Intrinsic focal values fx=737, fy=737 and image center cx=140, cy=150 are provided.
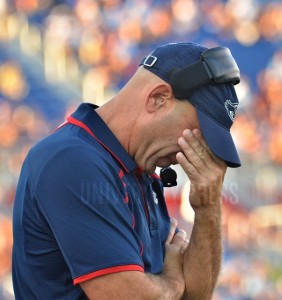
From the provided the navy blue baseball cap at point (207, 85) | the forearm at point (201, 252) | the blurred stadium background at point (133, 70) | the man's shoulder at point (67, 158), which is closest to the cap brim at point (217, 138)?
the navy blue baseball cap at point (207, 85)

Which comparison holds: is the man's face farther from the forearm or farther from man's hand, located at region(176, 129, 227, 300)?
the forearm

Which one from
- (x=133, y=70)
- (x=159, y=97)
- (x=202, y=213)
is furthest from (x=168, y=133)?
(x=133, y=70)

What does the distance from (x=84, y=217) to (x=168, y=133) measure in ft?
1.31

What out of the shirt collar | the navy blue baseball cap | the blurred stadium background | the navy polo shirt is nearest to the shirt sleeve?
the navy polo shirt

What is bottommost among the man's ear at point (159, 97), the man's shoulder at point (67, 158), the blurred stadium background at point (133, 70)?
the blurred stadium background at point (133, 70)

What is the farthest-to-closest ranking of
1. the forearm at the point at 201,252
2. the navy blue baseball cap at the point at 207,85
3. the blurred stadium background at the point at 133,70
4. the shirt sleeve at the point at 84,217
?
the blurred stadium background at the point at 133,70 < the forearm at the point at 201,252 < the navy blue baseball cap at the point at 207,85 < the shirt sleeve at the point at 84,217

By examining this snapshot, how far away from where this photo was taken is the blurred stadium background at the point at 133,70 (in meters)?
6.46

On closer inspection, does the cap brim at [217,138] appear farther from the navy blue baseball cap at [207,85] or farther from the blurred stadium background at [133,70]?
the blurred stadium background at [133,70]

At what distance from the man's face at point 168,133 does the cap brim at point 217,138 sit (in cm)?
3

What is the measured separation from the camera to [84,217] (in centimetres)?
203

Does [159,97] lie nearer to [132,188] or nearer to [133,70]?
[132,188]

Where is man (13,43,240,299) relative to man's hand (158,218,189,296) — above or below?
above

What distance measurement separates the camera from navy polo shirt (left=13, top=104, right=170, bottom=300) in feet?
6.61

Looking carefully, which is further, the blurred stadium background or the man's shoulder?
the blurred stadium background
